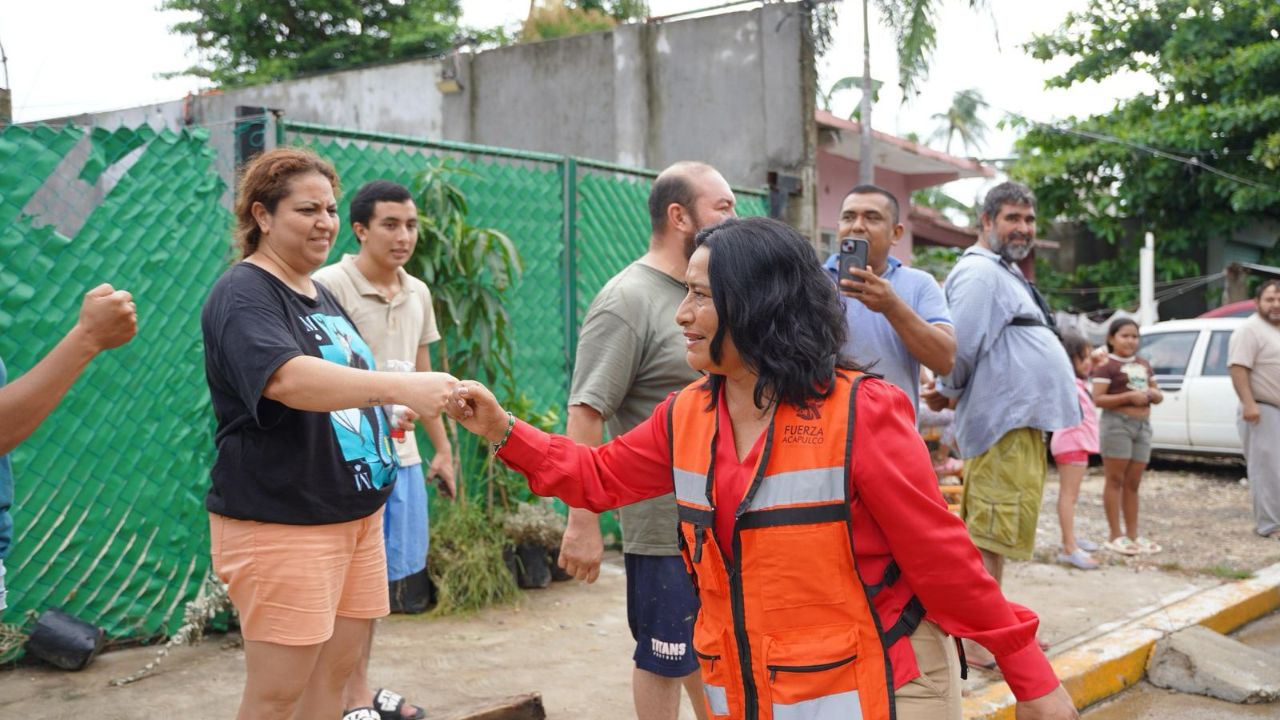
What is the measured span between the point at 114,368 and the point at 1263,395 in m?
7.71

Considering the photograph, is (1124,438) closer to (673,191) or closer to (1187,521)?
(1187,521)

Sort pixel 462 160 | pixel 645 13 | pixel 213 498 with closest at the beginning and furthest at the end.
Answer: pixel 213 498
pixel 462 160
pixel 645 13

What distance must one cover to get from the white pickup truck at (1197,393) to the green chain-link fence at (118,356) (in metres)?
9.71

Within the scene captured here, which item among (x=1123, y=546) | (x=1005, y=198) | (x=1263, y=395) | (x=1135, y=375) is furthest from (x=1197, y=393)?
(x=1005, y=198)

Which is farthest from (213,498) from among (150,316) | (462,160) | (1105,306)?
(1105,306)

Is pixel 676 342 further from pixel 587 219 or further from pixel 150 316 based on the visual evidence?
pixel 587 219

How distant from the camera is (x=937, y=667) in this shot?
222 centimetres

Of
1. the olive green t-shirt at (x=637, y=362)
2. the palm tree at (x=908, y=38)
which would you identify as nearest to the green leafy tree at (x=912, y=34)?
the palm tree at (x=908, y=38)

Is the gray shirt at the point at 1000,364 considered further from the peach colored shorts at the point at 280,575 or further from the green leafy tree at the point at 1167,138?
the green leafy tree at the point at 1167,138

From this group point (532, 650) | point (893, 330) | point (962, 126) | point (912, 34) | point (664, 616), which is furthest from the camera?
point (962, 126)

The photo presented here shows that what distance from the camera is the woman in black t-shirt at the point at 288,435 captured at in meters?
2.61

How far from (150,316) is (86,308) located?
2.85 m

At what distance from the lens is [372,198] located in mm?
4527

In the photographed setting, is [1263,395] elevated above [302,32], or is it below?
below
